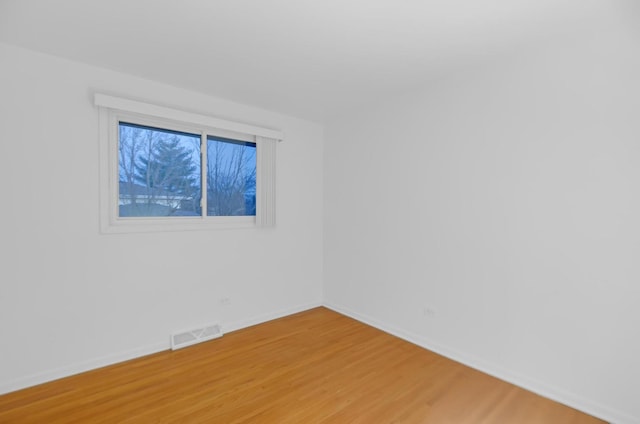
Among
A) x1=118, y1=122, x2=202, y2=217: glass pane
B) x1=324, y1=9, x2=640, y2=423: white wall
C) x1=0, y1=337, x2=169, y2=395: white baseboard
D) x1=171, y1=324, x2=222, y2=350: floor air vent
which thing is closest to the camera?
x1=324, y1=9, x2=640, y2=423: white wall

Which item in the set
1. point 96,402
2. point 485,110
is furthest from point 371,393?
point 485,110

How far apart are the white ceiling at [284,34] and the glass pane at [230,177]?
0.74m

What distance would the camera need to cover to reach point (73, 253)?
2371mm

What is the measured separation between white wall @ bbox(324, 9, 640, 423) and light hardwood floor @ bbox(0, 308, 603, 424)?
0.33 meters

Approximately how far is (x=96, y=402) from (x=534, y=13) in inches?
150

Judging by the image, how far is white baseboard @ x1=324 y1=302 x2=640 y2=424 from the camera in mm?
1899

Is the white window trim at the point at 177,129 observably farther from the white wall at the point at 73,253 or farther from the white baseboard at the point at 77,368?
the white baseboard at the point at 77,368

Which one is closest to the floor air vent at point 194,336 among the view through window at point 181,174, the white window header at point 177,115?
the view through window at point 181,174

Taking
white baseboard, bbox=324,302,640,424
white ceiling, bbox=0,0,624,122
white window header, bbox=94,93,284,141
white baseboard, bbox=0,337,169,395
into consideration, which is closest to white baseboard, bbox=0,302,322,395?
white baseboard, bbox=0,337,169,395

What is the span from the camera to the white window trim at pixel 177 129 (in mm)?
2494

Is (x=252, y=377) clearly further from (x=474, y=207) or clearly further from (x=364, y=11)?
(x=364, y=11)

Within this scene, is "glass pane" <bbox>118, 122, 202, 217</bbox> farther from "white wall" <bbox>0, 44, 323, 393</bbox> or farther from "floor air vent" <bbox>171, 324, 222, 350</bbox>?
"floor air vent" <bbox>171, 324, 222, 350</bbox>

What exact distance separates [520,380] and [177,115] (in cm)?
366

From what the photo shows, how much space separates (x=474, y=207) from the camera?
257 cm
